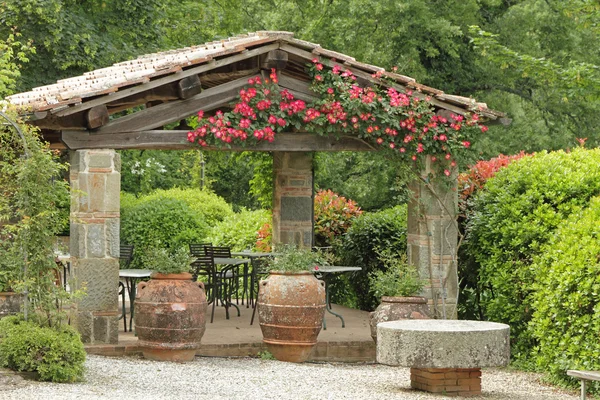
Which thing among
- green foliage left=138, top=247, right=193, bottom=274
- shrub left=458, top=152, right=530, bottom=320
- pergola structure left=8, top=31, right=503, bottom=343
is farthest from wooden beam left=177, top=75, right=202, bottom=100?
shrub left=458, top=152, right=530, bottom=320

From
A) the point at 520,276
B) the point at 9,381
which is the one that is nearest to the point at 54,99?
the point at 9,381

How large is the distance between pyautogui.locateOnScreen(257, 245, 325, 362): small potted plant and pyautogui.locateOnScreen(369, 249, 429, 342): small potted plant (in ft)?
2.15

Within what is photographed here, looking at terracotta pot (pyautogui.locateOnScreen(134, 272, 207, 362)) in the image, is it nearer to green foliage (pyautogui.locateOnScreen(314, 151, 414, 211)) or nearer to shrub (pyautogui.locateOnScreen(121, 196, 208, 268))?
shrub (pyautogui.locateOnScreen(121, 196, 208, 268))

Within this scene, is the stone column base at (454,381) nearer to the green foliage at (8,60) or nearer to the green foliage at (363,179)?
the green foliage at (8,60)

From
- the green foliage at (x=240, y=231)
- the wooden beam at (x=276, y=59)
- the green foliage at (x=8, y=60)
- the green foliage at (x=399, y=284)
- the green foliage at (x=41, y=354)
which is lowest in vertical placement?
the green foliage at (x=41, y=354)

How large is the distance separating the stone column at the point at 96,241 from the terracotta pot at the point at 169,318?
0.38 metres

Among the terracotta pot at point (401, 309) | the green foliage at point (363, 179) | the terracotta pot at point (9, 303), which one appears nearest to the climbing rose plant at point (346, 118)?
the terracotta pot at point (401, 309)

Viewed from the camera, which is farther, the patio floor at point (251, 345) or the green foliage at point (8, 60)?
the green foliage at point (8, 60)

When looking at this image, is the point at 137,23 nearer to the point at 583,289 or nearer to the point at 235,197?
the point at 235,197

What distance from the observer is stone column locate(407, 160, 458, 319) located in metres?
11.3

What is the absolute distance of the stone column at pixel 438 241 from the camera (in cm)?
1134

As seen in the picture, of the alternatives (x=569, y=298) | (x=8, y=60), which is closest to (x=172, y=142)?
(x=569, y=298)

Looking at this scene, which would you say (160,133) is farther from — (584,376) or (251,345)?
(584,376)

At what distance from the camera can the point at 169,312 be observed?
998 centimetres
